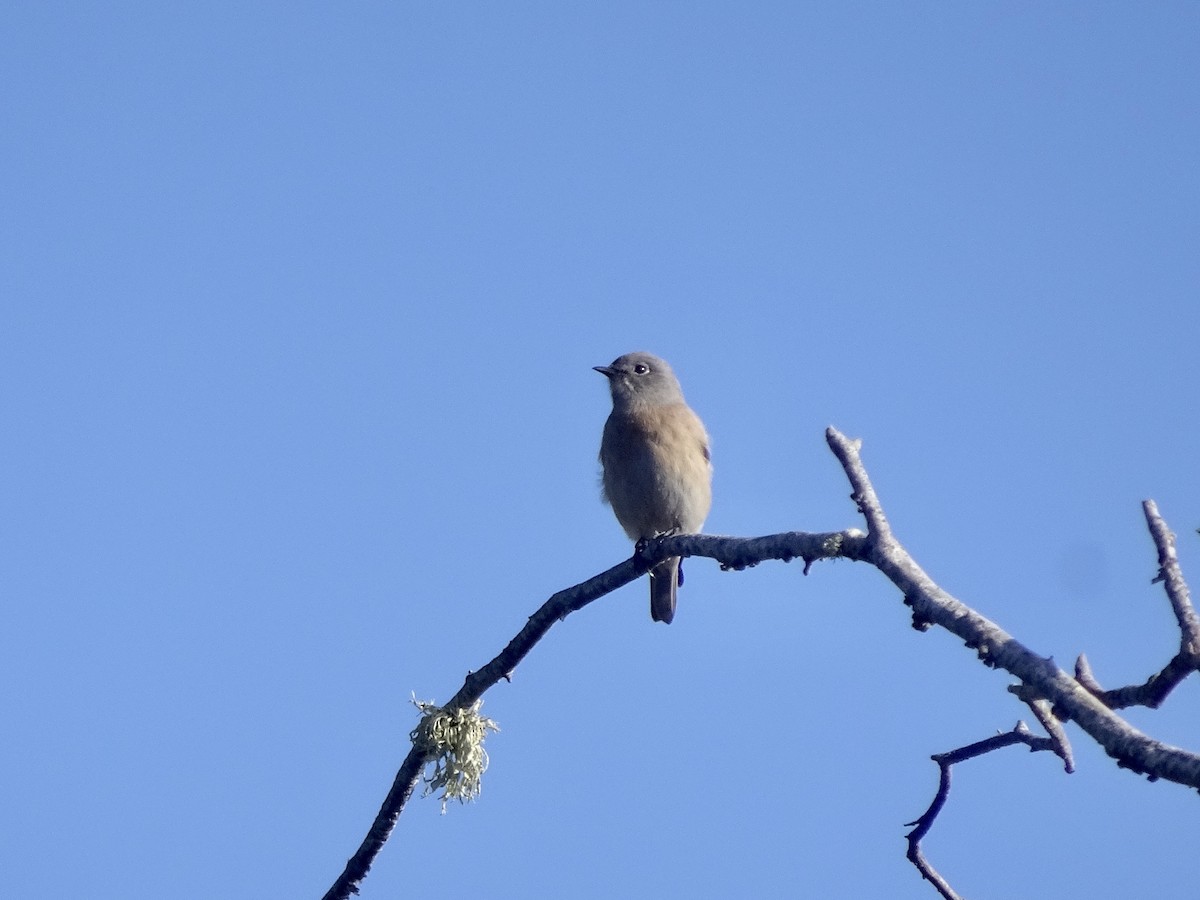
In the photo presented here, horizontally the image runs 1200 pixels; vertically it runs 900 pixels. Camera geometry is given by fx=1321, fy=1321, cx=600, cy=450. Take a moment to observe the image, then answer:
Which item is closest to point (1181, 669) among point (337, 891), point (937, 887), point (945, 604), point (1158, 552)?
point (1158, 552)

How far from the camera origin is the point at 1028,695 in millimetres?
3326

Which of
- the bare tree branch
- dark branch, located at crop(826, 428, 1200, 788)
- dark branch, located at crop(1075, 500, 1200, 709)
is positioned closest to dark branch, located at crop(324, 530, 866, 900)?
the bare tree branch

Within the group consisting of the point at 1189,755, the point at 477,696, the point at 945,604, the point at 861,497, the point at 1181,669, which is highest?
the point at 477,696

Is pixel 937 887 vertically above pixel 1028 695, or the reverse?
pixel 1028 695

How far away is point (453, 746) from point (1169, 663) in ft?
11.3

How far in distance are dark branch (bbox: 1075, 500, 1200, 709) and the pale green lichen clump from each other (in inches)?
129

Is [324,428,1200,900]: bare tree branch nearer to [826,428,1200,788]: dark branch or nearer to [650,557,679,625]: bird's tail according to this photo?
[826,428,1200,788]: dark branch

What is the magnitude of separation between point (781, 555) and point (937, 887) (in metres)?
1.16

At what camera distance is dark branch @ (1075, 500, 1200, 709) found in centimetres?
310

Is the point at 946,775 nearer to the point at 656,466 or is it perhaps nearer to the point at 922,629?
the point at 922,629

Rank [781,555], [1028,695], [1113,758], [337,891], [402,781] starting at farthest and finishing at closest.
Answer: [402,781] → [337,891] → [781,555] → [1028,695] → [1113,758]

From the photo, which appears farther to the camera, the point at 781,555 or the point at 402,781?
the point at 402,781

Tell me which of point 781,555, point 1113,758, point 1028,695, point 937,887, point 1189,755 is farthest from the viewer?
point 781,555

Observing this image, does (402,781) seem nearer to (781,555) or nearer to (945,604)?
(781,555)
